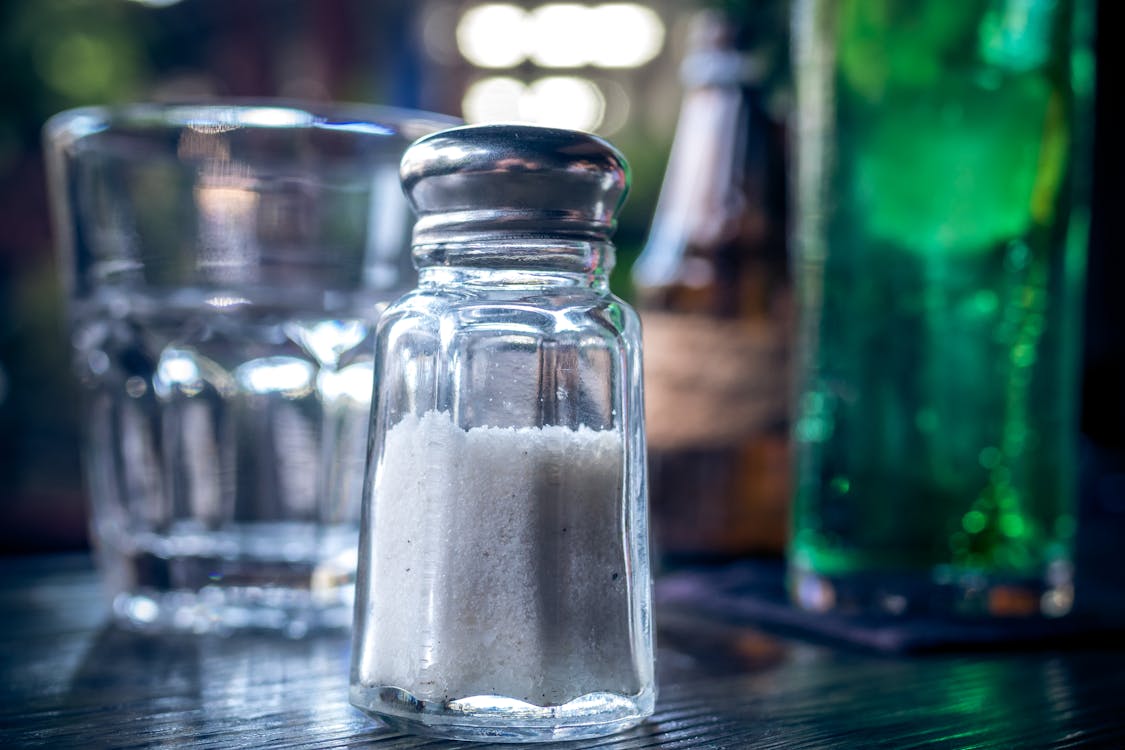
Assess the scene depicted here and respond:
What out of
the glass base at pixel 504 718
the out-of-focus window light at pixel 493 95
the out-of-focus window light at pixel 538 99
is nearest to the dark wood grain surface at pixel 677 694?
the glass base at pixel 504 718

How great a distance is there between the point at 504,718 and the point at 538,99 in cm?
461

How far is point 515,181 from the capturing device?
327 millimetres

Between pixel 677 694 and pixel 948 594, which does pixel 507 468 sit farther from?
pixel 948 594

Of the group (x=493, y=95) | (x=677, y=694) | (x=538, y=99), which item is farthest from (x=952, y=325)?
(x=493, y=95)

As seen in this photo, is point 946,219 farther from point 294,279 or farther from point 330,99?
point 330,99

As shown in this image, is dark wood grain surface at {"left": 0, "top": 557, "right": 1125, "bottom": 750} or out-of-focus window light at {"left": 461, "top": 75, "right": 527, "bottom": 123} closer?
dark wood grain surface at {"left": 0, "top": 557, "right": 1125, "bottom": 750}

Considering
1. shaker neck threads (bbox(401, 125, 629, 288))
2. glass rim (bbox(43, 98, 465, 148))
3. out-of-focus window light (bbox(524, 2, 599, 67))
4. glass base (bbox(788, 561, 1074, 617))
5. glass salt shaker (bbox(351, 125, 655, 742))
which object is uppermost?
out-of-focus window light (bbox(524, 2, 599, 67))

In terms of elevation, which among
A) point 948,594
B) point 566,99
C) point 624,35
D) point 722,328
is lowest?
point 948,594

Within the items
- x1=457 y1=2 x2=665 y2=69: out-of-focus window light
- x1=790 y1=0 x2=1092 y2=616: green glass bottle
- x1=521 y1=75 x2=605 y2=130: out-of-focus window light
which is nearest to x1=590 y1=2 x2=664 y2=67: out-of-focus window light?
x1=457 y1=2 x2=665 y2=69: out-of-focus window light

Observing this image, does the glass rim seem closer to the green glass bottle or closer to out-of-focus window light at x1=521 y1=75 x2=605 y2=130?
the green glass bottle

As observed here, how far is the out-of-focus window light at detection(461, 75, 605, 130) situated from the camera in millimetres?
4688

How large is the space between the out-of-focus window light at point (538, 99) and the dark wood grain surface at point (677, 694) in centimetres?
430

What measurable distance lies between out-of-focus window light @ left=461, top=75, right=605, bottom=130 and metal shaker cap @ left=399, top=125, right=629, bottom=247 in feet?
14.3

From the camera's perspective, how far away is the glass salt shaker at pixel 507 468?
0.31m
